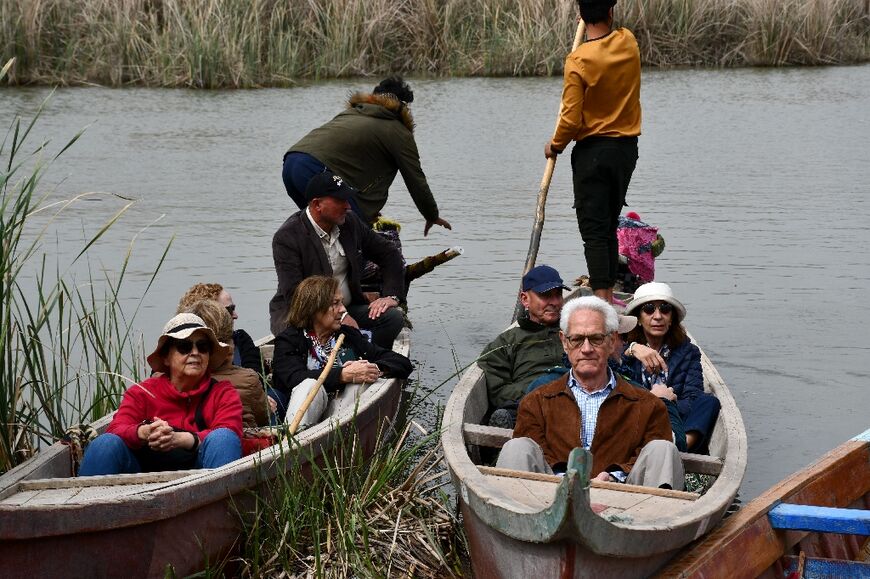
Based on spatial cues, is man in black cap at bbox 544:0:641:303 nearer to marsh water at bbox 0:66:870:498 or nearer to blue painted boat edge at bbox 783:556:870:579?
marsh water at bbox 0:66:870:498

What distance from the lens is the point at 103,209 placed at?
48.2 ft

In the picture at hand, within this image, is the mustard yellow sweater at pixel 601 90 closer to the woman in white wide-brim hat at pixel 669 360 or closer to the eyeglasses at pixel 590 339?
the woman in white wide-brim hat at pixel 669 360

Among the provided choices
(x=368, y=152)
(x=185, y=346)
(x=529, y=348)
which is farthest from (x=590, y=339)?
(x=368, y=152)

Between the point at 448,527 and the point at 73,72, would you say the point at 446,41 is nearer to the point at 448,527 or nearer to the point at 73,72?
the point at 73,72

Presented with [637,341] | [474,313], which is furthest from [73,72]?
[637,341]

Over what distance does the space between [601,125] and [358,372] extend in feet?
7.34

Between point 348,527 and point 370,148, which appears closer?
point 348,527

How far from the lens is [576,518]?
180 inches

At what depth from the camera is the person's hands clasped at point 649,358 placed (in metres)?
6.61

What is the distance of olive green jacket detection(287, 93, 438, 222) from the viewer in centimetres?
905

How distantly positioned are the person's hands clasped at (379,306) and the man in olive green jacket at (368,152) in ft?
2.85

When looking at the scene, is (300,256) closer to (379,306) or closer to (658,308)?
(379,306)

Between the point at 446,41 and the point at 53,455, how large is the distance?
17.9 meters

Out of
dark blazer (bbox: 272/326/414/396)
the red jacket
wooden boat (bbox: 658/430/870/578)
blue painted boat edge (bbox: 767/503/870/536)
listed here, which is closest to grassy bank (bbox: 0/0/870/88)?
dark blazer (bbox: 272/326/414/396)
